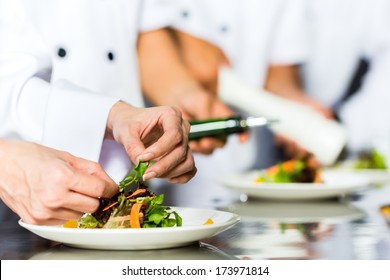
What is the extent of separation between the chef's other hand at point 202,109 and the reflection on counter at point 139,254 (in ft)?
4.11

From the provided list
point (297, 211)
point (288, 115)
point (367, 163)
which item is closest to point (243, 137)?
point (288, 115)

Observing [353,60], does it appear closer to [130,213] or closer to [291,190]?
[291,190]

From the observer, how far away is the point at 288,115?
2521 millimetres

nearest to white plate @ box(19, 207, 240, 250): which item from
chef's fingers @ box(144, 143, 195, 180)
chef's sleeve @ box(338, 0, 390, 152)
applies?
chef's fingers @ box(144, 143, 195, 180)

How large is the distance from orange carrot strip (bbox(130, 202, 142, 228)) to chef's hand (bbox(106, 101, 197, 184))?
0.16 metres

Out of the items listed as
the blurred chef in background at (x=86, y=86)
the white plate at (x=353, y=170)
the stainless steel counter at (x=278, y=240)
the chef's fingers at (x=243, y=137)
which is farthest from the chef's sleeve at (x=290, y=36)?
the stainless steel counter at (x=278, y=240)

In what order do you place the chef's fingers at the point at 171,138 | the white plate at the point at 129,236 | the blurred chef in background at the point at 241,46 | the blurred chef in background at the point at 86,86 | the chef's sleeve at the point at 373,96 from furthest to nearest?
the chef's sleeve at the point at 373,96 < the blurred chef in background at the point at 241,46 < the blurred chef in background at the point at 86,86 < the chef's fingers at the point at 171,138 < the white plate at the point at 129,236

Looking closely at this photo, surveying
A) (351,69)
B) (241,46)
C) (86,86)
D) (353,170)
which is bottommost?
(86,86)

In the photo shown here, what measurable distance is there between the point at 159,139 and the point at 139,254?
11.5 inches

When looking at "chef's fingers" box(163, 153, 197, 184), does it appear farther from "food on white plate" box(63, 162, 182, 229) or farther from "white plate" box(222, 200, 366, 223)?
"food on white plate" box(63, 162, 182, 229)

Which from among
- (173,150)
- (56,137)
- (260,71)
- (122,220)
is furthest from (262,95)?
(122,220)

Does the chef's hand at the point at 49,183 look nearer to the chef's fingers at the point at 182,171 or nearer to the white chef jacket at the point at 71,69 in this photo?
the chef's fingers at the point at 182,171

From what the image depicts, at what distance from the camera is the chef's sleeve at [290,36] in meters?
2.78

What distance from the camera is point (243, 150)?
2.77 metres
